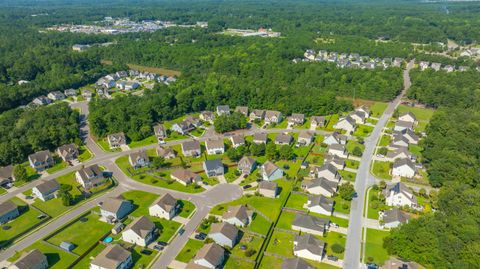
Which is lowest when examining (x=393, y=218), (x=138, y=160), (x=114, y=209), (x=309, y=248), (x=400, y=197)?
(x=114, y=209)

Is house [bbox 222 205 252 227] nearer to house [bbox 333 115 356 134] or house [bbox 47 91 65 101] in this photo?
house [bbox 333 115 356 134]

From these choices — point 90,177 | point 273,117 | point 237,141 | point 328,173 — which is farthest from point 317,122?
point 90,177

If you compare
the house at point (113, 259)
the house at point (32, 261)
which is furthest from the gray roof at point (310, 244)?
the house at point (32, 261)

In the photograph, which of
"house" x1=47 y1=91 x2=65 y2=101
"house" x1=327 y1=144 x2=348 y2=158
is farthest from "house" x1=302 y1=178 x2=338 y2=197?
"house" x1=47 y1=91 x2=65 y2=101

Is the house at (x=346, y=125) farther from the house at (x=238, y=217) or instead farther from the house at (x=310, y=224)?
the house at (x=238, y=217)

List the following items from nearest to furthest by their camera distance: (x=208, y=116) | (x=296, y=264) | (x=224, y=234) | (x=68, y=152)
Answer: (x=296, y=264)
(x=224, y=234)
(x=68, y=152)
(x=208, y=116)

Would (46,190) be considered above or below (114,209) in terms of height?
below

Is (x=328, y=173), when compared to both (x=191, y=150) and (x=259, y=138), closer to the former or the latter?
(x=259, y=138)
